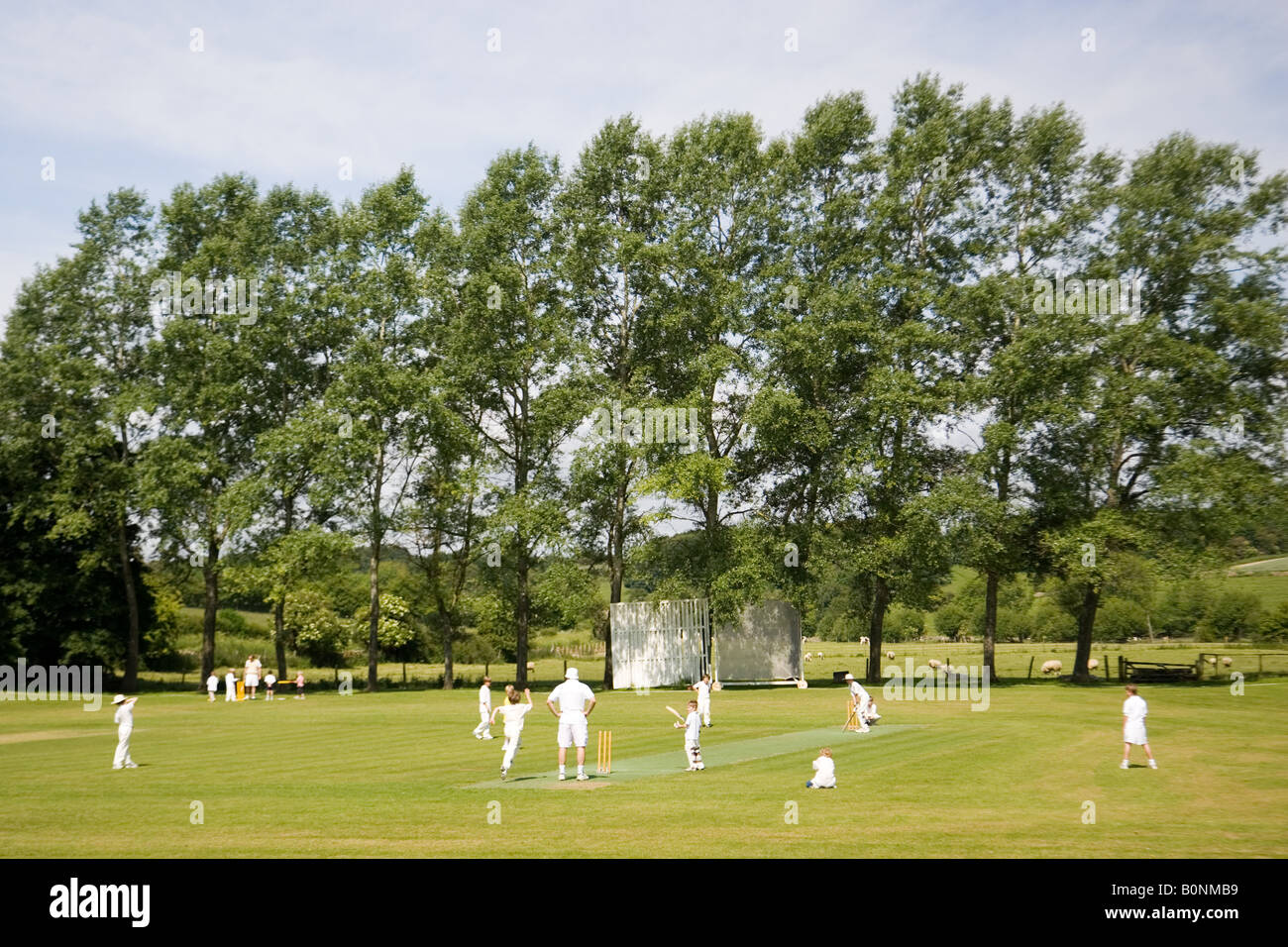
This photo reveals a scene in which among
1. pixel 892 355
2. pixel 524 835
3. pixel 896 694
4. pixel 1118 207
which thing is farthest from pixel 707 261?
pixel 524 835

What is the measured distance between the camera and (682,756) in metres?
27.8

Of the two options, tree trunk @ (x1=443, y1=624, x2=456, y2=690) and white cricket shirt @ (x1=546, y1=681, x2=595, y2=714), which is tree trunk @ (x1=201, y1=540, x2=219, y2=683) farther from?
white cricket shirt @ (x1=546, y1=681, x2=595, y2=714)

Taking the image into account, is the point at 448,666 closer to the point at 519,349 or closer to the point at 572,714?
the point at 519,349

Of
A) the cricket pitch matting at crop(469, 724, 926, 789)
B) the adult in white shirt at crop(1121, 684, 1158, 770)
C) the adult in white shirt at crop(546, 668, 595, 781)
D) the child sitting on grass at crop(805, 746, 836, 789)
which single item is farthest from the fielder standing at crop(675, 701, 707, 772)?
the adult in white shirt at crop(1121, 684, 1158, 770)

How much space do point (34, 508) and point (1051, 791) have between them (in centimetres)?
5817

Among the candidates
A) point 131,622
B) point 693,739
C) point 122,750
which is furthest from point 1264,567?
point 122,750

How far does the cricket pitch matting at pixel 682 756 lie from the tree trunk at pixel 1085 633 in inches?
1075

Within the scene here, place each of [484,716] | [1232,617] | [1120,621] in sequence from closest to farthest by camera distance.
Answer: [484,716] → [1232,617] → [1120,621]

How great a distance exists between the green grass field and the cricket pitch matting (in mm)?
121

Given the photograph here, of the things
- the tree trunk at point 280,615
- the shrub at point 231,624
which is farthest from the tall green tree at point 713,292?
the shrub at point 231,624

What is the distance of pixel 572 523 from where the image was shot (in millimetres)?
64750

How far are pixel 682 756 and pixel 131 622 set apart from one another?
47930 mm

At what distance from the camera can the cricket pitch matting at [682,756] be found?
23.0 m
